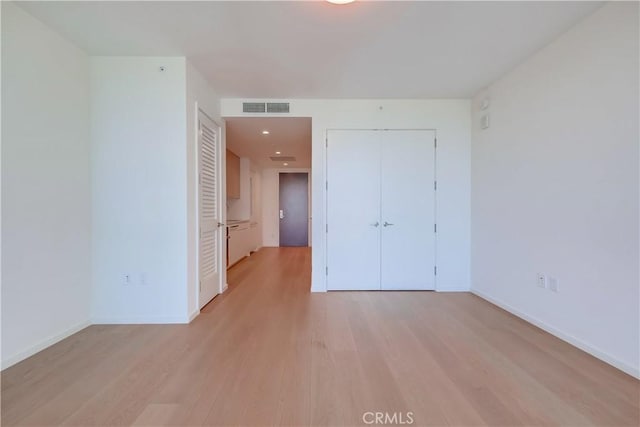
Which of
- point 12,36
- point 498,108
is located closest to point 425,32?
point 498,108

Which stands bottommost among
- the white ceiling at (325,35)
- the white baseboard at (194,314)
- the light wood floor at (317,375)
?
the light wood floor at (317,375)

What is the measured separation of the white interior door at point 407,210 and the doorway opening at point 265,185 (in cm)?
135

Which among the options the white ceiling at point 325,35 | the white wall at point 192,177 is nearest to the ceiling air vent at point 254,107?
the white ceiling at point 325,35

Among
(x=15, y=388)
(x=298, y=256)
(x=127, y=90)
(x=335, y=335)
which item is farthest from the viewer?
(x=298, y=256)

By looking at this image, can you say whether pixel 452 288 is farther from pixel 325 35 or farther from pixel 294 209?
pixel 294 209

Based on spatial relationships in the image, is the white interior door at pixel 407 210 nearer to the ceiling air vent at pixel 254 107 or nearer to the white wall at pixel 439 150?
the white wall at pixel 439 150

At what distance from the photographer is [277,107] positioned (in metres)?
3.64

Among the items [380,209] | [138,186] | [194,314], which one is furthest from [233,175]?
[194,314]

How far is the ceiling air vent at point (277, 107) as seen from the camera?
Answer: 11.9 ft

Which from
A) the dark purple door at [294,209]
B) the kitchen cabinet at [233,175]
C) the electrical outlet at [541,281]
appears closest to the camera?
the electrical outlet at [541,281]

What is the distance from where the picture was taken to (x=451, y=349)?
2191mm

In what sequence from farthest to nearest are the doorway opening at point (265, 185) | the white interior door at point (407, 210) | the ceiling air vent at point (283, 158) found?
the ceiling air vent at point (283, 158)
the doorway opening at point (265, 185)
the white interior door at point (407, 210)

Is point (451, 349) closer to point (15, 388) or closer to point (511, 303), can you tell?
point (511, 303)

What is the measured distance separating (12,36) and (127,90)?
771 mm
